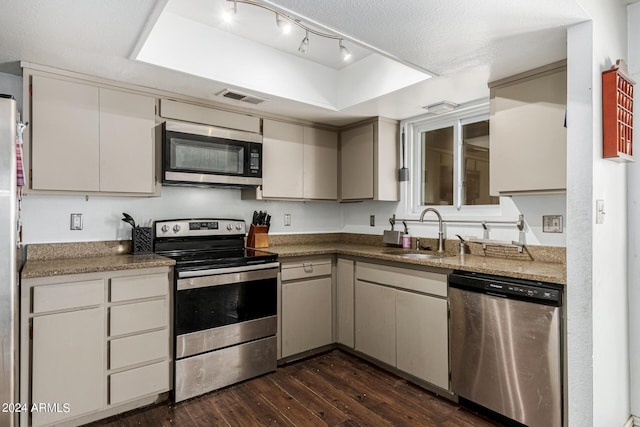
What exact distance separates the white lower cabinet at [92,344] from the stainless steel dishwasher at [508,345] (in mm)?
1914

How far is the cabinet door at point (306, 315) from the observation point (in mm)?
2959

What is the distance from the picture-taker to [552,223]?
2412mm

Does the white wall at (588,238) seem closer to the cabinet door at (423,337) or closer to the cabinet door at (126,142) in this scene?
the cabinet door at (423,337)

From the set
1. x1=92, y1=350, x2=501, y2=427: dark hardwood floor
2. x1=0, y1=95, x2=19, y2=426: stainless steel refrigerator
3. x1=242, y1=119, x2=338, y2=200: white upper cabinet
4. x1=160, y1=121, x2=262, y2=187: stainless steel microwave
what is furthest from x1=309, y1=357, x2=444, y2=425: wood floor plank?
x1=0, y1=95, x2=19, y2=426: stainless steel refrigerator

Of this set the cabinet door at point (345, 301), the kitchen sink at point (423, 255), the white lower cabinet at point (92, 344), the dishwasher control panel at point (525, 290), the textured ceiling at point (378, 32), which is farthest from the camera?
the cabinet door at point (345, 301)

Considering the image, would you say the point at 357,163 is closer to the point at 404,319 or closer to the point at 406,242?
the point at 406,242

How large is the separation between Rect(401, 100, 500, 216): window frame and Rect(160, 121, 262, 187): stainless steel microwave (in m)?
1.43

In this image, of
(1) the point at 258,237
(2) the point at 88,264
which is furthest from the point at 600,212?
(2) the point at 88,264

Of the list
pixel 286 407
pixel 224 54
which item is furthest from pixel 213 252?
pixel 224 54

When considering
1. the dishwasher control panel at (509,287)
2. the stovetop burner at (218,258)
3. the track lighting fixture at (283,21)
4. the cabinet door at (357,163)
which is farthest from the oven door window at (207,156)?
the dishwasher control panel at (509,287)

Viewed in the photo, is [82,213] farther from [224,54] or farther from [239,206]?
[224,54]

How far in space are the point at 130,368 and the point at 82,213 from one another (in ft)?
3.73

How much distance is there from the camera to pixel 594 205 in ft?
5.41

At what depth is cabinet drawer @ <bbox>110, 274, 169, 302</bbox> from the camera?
86.4 inches
